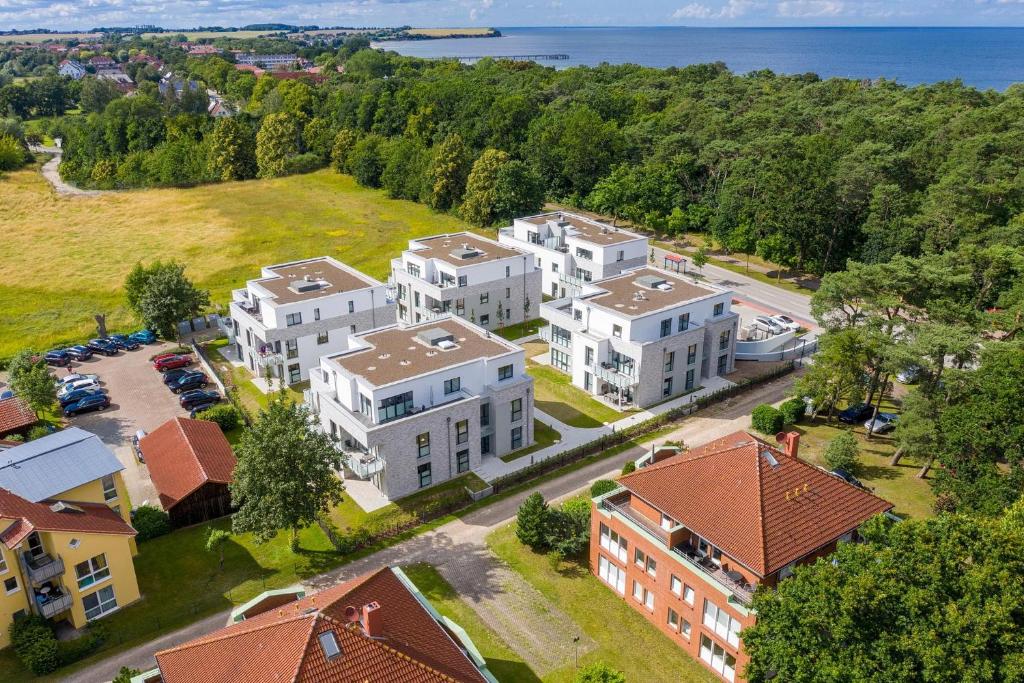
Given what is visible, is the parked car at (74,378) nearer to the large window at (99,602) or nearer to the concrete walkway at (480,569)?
the large window at (99,602)

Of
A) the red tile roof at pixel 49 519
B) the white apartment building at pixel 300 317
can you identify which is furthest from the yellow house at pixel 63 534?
the white apartment building at pixel 300 317

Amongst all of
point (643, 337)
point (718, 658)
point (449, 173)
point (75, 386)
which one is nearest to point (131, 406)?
point (75, 386)

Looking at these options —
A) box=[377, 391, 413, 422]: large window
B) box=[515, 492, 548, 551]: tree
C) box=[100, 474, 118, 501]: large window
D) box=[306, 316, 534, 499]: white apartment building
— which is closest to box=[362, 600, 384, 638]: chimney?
box=[515, 492, 548, 551]: tree

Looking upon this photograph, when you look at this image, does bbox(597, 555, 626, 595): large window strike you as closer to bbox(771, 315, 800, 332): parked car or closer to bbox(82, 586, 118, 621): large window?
bbox(82, 586, 118, 621): large window

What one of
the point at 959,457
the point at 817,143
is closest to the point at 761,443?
the point at 959,457

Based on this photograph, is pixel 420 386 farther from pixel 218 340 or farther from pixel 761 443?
pixel 218 340
